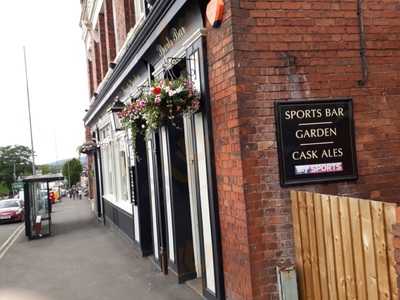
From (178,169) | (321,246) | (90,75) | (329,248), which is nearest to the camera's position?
(329,248)

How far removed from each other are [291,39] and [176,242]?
3775 mm

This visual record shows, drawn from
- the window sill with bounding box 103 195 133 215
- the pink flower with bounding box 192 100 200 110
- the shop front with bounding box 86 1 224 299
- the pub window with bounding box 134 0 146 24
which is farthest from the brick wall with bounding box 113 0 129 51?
the pink flower with bounding box 192 100 200 110

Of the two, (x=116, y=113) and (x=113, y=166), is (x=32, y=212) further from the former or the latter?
(x=116, y=113)

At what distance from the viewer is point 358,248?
355 cm

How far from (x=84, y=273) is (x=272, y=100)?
570 cm

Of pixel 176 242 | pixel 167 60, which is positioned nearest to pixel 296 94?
pixel 167 60

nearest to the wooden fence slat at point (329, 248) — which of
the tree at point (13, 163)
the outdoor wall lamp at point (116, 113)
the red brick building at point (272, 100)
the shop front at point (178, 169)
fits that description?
the red brick building at point (272, 100)

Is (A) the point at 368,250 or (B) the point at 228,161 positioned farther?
(B) the point at 228,161

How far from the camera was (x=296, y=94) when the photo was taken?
15.1ft

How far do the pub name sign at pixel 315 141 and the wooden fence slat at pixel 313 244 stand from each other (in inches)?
15.9

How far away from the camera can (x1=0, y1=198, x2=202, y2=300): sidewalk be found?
22.9 feet

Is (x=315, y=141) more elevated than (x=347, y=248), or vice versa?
(x=315, y=141)

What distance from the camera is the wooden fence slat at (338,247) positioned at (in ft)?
12.5

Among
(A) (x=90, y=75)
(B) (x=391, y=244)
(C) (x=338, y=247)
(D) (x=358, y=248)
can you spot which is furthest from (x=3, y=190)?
(B) (x=391, y=244)
